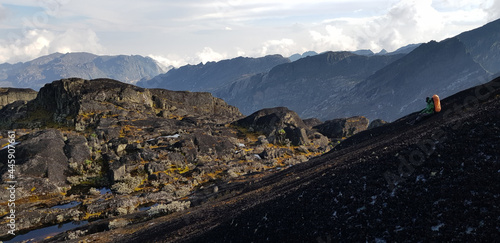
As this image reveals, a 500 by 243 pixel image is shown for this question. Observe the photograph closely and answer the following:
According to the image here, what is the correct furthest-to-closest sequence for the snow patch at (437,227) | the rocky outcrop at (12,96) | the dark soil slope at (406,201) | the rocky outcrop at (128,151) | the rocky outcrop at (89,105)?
the rocky outcrop at (12,96), the rocky outcrop at (89,105), the rocky outcrop at (128,151), the dark soil slope at (406,201), the snow patch at (437,227)

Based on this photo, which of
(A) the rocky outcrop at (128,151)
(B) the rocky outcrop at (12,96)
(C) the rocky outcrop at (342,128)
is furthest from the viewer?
(B) the rocky outcrop at (12,96)

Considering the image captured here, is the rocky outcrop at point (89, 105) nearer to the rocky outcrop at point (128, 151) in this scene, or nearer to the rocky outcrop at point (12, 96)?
the rocky outcrop at point (128, 151)

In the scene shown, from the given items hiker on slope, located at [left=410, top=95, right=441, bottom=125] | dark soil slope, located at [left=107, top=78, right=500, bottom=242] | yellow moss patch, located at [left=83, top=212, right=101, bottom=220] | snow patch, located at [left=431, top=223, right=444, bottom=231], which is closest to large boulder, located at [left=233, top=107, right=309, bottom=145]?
yellow moss patch, located at [left=83, top=212, right=101, bottom=220]

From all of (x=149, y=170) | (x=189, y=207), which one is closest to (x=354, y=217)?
(x=189, y=207)

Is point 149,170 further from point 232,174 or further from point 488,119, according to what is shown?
point 488,119

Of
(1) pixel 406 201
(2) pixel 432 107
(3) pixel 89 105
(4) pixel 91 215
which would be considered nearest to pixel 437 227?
(1) pixel 406 201

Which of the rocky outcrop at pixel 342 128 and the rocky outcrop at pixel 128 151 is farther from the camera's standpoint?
the rocky outcrop at pixel 342 128

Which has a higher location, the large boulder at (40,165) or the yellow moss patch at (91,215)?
the large boulder at (40,165)

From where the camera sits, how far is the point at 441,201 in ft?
41.3

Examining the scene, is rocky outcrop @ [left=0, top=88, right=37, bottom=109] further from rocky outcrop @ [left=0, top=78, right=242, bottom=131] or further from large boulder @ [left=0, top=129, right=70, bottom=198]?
large boulder @ [left=0, top=129, right=70, bottom=198]

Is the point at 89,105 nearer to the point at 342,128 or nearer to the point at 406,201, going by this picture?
the point at 342,128

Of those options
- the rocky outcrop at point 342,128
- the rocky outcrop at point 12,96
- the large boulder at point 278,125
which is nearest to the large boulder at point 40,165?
the large boulder at point 278,125

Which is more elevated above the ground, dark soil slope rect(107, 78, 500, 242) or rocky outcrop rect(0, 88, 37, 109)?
rocky outcrop rect(0, 88, 37, 109)

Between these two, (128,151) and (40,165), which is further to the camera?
(128,151)
